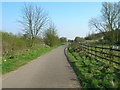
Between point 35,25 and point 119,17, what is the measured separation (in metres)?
21.2

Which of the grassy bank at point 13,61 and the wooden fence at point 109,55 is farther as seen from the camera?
the grassy bank at point 13,61

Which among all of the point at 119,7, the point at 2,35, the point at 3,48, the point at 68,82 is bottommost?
the point at 68,82

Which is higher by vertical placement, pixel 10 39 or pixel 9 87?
pixel 10 39

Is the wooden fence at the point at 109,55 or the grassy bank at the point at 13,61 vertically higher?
the wooden fence at the point at 109,55

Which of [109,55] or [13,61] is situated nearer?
[109,55]

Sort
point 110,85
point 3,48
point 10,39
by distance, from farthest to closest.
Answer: point 10,39 → point 3,48 → point 110,85

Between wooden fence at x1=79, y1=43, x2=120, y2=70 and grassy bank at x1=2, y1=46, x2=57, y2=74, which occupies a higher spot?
wooden fence at x1=79, y1=43, x2=120, y2=70

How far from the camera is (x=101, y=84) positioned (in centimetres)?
652

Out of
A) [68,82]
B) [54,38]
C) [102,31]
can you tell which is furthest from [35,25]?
[68,82]

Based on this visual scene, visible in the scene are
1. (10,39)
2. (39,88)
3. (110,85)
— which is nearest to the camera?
(110,85)

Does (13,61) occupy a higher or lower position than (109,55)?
lower

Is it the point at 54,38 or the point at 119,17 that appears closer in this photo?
the point at 119,17

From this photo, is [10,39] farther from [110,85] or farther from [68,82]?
[110,85]

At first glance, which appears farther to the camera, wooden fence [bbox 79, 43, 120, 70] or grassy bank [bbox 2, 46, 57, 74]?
grassy bank [bbox 2, 46, 57, 74]
